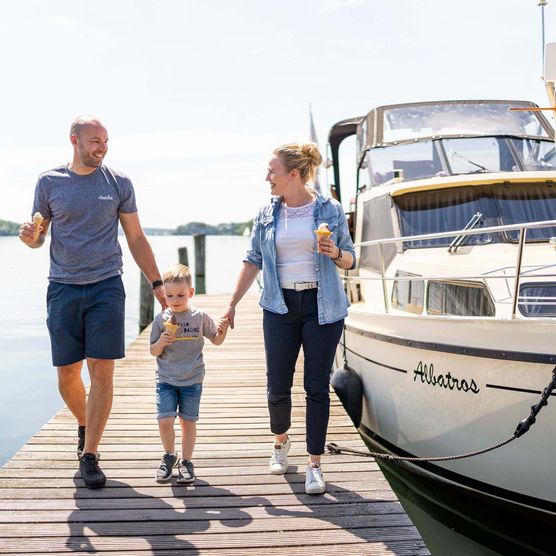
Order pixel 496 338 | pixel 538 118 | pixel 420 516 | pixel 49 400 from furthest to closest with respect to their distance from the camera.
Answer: pixel 49 400 < pixel 538 118 < pixel 420 516 < pixel 496 338

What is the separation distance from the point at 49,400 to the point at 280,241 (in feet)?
33.0

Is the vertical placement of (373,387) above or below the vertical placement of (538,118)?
below

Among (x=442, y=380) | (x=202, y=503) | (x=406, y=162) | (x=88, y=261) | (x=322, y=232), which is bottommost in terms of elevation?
(x=202, y=503)

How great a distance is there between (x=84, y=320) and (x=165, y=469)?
1.07 metres

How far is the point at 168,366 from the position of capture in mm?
4086

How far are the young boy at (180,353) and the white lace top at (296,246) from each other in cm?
52

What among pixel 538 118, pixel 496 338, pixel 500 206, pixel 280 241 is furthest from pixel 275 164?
pixel 538 118

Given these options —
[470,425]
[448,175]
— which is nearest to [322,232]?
[470,425]

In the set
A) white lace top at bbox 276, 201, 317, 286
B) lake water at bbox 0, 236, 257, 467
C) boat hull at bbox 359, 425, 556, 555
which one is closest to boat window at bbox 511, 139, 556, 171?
boat hull at bbox 359, 425, 556, 555

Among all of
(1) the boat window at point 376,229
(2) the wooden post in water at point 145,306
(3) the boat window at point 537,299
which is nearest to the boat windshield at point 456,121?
(1) the boat window at point 376,229

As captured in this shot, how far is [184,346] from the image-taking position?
407 centimetres

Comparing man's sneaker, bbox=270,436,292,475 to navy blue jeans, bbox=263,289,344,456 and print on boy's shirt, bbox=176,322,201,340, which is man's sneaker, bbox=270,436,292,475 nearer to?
navy blue jeans, bbox=263,289,344,456

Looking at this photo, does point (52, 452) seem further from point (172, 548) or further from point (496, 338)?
point (496, 338)

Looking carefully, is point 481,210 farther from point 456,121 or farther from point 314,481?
point 314,481
